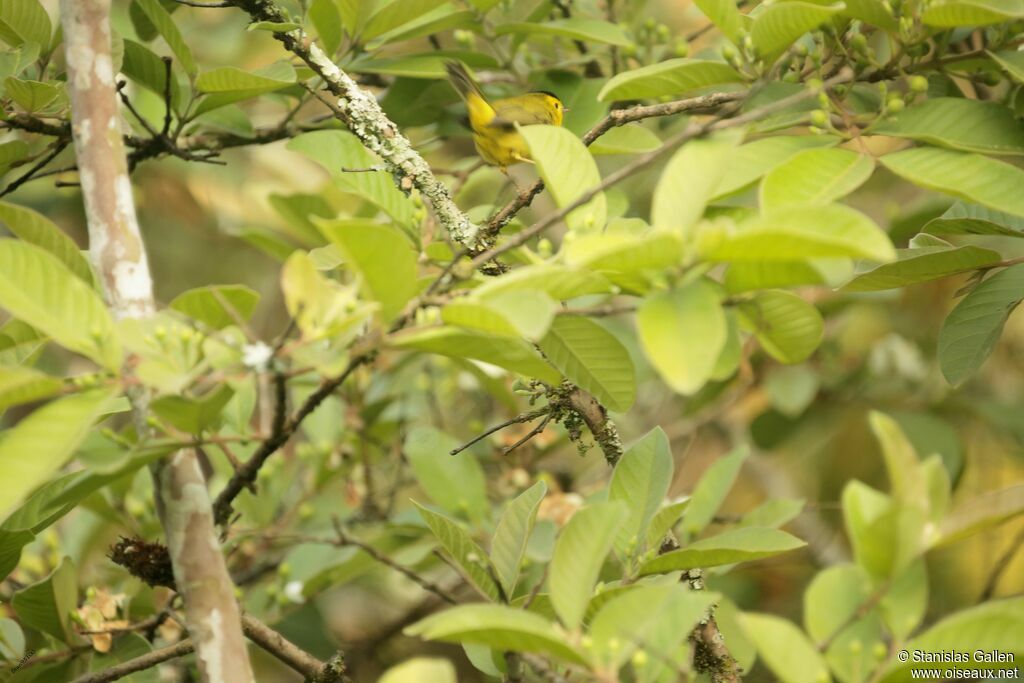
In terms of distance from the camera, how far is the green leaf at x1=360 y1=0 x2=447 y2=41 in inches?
Answer: 50.1

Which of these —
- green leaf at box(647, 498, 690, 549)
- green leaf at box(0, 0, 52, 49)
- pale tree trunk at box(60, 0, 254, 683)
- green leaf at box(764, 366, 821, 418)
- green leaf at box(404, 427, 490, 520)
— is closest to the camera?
pale tree trunk at box(60, 0, 254, 683)

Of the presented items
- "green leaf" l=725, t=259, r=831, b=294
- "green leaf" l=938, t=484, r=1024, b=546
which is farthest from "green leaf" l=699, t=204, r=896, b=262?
"green leaf" l=938, t=484, r=1024, b=546

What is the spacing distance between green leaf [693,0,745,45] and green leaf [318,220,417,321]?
491 millimetres

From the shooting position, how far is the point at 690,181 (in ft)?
2.42

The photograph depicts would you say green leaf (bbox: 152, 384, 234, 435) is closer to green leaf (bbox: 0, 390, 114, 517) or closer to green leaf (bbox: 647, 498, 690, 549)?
green leaf (bbox: 0, 390, 114, 517)

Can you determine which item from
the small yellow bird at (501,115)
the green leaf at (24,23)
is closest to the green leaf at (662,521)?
the small yellow bird at (501,115)

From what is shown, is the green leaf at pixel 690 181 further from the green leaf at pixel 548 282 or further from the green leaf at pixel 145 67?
the green leaf at pixel 145 67

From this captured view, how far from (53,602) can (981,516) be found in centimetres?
101

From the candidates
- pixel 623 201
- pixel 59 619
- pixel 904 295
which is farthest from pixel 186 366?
pixel 904 295

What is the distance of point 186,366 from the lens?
0.76 metres

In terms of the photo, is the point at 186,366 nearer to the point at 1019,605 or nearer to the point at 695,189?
the point at 695,189

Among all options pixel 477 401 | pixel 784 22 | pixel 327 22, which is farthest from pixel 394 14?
pixel 477 401

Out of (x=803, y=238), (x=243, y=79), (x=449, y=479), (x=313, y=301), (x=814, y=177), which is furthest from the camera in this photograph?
(x=449, y=479)

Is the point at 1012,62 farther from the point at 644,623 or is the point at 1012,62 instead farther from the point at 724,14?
the point at 644,623
